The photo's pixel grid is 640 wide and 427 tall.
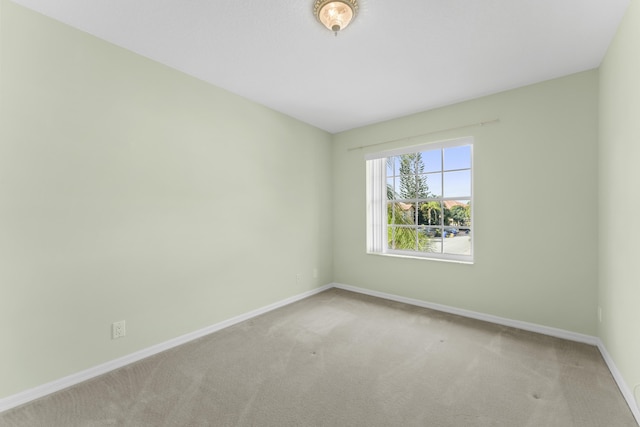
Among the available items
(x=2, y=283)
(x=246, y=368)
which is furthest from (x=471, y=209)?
(x=2, y=283)

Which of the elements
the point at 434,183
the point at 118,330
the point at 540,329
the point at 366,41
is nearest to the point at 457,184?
the point at 434,183

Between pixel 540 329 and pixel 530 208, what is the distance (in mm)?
1202

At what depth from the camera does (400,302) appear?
3652 mm

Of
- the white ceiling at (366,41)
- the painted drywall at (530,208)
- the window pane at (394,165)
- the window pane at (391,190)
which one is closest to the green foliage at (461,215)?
the painted drywall at (530,208)

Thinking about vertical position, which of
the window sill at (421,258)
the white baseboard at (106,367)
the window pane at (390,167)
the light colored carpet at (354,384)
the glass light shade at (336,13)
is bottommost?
the light colored carpet at (354,384)

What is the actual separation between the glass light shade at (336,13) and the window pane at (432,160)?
7.32 ft

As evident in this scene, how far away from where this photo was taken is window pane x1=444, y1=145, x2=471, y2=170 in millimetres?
3293

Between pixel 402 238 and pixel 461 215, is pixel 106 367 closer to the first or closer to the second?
pixel 402 238

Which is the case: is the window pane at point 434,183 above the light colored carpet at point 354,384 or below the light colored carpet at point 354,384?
above

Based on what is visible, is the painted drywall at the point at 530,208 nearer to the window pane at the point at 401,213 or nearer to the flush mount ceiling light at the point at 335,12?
the window pane at the point at 401,213

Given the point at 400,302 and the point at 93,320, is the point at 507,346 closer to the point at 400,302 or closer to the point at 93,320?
the point at 400,302

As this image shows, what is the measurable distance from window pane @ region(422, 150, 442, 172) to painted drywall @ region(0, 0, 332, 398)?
81.9 inches

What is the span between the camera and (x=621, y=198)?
1891mm

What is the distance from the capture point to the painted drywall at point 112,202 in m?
1.74
